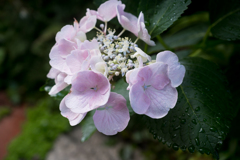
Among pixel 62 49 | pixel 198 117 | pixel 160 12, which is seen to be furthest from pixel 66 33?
pixel 198 117

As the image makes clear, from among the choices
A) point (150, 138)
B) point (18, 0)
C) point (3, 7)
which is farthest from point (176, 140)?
point (3, 7)

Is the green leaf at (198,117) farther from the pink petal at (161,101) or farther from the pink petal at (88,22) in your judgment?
the pink petal at (88,22)

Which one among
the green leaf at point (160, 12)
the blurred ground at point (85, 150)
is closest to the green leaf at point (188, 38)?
the green leaf at point (160, 12)

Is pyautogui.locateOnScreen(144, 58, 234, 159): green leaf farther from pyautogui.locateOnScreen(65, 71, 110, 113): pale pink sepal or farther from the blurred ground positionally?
the blurred ground

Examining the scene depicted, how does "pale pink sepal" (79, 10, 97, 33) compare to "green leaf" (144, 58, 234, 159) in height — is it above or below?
above

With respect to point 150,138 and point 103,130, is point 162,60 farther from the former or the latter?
point 150,138

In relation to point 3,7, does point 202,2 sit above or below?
above

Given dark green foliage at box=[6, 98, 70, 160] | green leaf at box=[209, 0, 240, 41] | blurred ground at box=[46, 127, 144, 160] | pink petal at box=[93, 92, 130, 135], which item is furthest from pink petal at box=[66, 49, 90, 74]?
dark green foliage at box=[6, 98, 70, 160]
